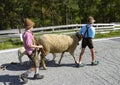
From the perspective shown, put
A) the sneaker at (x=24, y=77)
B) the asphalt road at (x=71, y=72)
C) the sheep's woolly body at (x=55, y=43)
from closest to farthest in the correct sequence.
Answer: the sneaker at (x=24, y=77)
the asphalt road at (x=71, y=72)
the sheep's woolly body at (x=55, y=43)

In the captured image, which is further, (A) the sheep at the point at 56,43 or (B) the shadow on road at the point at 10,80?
(A) the sheep at the point at 56,43

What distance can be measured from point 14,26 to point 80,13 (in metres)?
14.0

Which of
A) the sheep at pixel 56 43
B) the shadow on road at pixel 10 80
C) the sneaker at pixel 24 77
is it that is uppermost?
the sheep at pixel 56 43

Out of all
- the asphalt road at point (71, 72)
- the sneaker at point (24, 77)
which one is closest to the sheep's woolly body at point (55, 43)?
the asphalt road at point (71, 72)

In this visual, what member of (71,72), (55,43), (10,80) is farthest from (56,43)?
(10,80)

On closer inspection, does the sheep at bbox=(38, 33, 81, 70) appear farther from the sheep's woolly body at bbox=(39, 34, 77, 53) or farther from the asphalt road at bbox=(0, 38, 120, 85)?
the asphalt road at bbox=(0, 38, 120, 85)

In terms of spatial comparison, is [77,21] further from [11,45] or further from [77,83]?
[77,83]

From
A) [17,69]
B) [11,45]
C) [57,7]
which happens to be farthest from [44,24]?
[17,69]

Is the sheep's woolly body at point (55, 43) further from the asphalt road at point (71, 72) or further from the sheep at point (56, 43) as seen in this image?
the asphalt road at point (71, 72)

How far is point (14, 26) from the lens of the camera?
133ft

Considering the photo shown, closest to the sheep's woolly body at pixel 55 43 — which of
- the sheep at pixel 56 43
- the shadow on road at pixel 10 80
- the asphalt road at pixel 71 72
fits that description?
the sheep at pixel 56 43

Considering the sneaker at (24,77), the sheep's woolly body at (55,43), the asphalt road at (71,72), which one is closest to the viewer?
the sneaker at (24,77)

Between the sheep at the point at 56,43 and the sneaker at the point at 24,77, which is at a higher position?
the sheep at the point at 56,43

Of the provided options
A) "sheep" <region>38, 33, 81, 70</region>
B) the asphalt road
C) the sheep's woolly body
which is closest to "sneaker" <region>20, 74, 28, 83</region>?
the asphalt road
